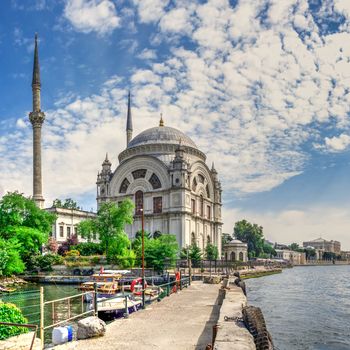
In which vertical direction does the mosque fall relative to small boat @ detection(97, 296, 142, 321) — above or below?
above

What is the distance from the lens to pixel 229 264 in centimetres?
5600

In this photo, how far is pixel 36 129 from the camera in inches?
2328

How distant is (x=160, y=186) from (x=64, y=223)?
47.7 ft

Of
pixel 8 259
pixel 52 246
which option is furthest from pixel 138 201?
pixel 8 259

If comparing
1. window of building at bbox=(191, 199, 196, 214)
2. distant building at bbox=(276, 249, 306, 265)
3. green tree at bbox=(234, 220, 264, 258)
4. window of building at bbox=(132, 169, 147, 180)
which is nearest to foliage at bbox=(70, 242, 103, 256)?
window of building at bbox=(132, 169, 147, 180)

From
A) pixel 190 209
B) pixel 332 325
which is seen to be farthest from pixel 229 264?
pixel 332 325

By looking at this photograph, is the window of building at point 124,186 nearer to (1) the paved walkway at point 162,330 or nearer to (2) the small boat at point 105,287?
(2) the small boat at point 105,287

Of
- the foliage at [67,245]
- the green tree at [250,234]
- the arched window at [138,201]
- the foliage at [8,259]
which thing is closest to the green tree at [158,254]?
the foliage at [8,259]

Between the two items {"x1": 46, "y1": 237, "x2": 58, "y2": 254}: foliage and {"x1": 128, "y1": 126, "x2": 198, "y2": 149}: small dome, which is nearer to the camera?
{"x1": 46, "y1": 237, "x2": 58, "y2": 254}: foliage

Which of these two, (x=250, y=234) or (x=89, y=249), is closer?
(x=89, y=249)

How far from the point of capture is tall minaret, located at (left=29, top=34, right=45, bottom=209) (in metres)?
57.6

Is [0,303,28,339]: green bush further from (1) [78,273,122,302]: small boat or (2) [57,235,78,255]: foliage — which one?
(2) [57,235,78,255]: foliage

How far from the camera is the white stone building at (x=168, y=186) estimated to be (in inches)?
2345

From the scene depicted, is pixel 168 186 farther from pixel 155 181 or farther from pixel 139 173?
pixel 139 173
